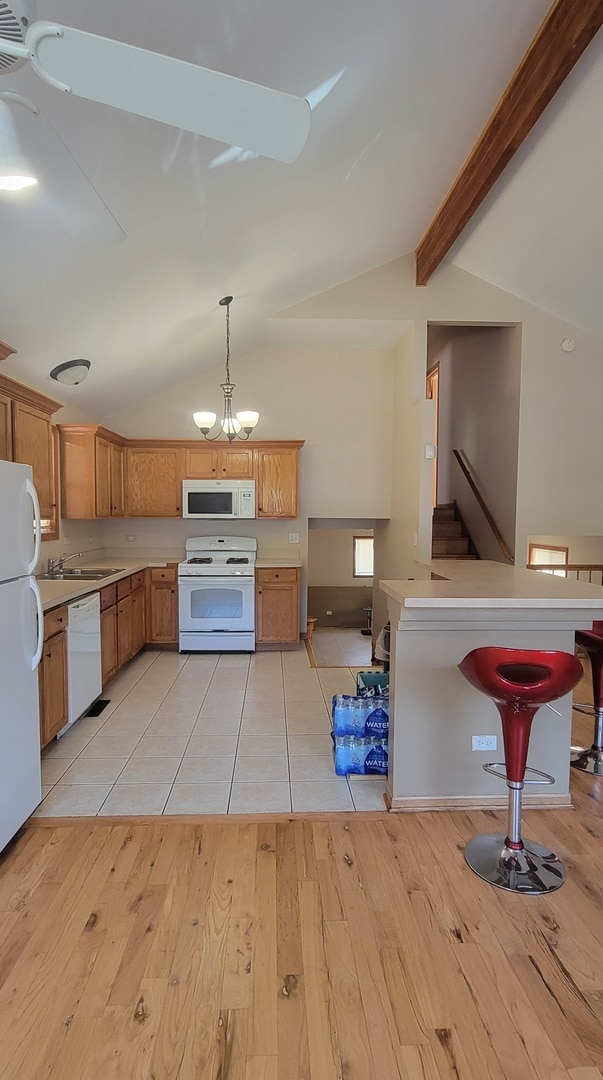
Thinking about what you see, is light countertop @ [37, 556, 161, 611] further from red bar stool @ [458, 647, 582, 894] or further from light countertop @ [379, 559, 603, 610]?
red bar stool @ [458, 647, 582, 894]

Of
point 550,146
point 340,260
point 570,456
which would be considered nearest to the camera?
point 550,146

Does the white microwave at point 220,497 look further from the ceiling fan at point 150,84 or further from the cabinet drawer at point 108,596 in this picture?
the ceiling fan at point 150,84

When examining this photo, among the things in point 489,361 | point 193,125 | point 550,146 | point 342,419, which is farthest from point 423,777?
point 489,361

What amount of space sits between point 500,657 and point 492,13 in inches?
105

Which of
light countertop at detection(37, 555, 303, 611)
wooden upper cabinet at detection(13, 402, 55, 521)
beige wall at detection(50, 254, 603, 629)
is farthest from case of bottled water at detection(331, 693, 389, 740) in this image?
wooden upper cabinet at detection(13, 402, 55, 521)

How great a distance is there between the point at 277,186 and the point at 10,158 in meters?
1.84

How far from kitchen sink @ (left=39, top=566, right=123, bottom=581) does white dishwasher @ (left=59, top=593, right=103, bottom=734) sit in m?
0.46

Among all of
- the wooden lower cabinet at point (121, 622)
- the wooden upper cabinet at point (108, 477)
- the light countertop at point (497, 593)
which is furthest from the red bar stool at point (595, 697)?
the wooden upper cabinet at point (108, 477)

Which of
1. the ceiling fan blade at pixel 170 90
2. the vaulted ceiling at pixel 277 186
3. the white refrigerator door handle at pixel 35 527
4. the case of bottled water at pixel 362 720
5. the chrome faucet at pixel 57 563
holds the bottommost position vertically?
the case of bottled water at pixel 362 720

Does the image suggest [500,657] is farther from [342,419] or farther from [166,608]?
[342,419]

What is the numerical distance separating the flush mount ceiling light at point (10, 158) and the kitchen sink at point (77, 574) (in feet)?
9.96

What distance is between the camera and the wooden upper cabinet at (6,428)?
10.2 feet

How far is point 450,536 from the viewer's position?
6648mm

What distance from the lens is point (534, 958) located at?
5.57 feet
